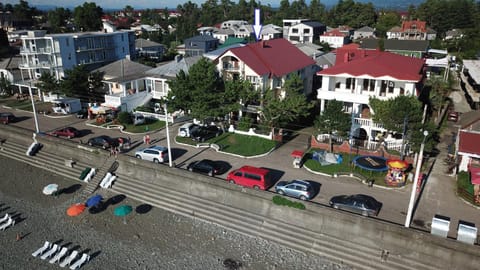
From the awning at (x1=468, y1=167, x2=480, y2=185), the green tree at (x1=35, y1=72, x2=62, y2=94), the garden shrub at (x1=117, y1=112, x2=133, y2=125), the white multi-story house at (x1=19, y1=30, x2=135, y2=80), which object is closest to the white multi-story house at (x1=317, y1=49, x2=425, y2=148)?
the awning at (x1=468, y1=167, x2=480, y2=185)

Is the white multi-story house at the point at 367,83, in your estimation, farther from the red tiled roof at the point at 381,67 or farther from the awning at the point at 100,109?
the awning at the point at 100,109

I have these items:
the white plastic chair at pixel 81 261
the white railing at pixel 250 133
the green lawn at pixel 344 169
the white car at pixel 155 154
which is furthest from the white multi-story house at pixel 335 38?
the white plastic chair at pixel 81 261

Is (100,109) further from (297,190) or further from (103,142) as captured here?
(297,190)

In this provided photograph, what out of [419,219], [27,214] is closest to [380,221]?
[419,219]

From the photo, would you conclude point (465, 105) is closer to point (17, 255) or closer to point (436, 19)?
point (17, 255)

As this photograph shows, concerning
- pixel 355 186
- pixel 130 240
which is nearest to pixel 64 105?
pixel 130 240

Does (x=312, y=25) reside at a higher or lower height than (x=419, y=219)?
higher

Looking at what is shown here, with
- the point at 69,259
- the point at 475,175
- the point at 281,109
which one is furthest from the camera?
the point at 281,109
